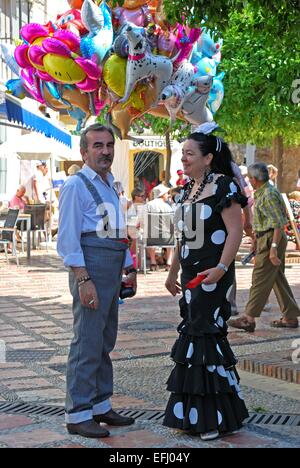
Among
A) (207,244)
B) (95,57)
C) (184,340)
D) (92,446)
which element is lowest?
(92,446)

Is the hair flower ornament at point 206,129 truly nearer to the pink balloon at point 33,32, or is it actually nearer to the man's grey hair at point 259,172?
the man's grey hair at point 259,172

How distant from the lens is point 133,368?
768cm

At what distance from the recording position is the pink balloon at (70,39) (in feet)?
33.8

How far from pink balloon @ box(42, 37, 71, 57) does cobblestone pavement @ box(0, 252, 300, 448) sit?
302 cm

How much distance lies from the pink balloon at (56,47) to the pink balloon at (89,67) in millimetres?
161

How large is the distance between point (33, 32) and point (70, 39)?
25.2 inches

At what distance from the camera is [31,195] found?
23.6 m

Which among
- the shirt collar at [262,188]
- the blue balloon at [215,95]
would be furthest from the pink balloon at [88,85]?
the shirt collar at [262,188]

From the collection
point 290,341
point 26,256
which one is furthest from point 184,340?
point 26,256

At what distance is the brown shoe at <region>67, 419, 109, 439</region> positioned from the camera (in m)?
5.37

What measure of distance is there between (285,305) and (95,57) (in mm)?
3452

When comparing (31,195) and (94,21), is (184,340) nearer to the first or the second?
(94,21)

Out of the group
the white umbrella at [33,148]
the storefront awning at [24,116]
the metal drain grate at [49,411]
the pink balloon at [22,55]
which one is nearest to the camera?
the metal drain grate at [49,411]

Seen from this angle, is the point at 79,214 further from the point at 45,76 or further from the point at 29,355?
the point at 45,76
